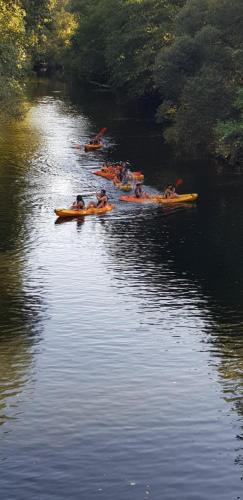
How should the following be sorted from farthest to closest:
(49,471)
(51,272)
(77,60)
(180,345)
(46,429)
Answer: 1. (77,60)
2. (51,272)
3. (180,345)
4. (46,429)
5. (49,471)

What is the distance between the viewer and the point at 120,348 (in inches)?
1152

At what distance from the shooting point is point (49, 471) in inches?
835

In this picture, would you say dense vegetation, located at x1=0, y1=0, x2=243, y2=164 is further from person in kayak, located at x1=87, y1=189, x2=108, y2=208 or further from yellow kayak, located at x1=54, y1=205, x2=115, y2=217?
yellow kayak, located at x1=54, y1=205, x2=115, y2=217

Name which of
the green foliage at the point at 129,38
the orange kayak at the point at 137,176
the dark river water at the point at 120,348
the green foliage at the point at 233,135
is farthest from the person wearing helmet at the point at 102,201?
the green foliage at the point at 129,38

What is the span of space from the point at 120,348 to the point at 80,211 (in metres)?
20.4

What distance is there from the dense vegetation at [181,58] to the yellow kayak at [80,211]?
9.91 meters

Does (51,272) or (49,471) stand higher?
(51,272)

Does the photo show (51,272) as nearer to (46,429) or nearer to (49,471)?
(46,429)

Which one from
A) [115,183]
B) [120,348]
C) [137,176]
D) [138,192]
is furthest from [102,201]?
[120,348]

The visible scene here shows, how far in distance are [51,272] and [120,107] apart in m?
Answer: 71.6

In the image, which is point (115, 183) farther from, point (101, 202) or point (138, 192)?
point (101, 202)

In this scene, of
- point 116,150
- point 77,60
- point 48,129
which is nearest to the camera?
point 116,150

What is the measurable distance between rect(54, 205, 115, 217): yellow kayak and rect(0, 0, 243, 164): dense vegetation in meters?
9.91

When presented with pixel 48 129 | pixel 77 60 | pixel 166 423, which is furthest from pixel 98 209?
pixel 77 60
